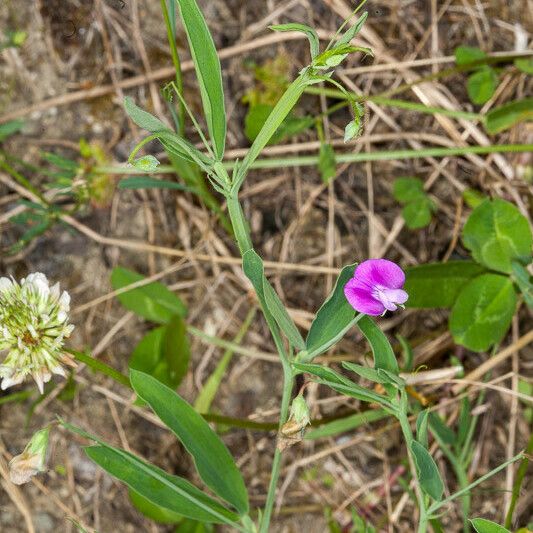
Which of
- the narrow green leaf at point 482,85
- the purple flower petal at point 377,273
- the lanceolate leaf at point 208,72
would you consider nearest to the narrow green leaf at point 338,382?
the purple flower petal at point 377,273

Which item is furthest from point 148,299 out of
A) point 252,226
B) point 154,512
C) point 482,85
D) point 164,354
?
point 482,85

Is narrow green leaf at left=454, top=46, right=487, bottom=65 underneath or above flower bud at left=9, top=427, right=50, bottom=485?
above

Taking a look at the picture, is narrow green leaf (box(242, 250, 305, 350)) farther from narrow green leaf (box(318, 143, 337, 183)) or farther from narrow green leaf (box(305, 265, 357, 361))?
narrow green leaf (box(318, 143, 337, 183))

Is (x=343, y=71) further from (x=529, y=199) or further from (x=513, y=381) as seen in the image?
(x=513, y=381)

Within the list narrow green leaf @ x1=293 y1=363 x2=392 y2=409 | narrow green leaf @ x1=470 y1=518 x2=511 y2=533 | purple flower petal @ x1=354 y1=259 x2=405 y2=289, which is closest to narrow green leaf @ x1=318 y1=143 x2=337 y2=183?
purple flower petal @ x1=354 y1=259 x2=405 y2=289

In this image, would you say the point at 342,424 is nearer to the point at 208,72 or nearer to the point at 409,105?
the point at 409,105

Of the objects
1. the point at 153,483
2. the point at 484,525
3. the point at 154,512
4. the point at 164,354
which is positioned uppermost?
the point at 153,483
